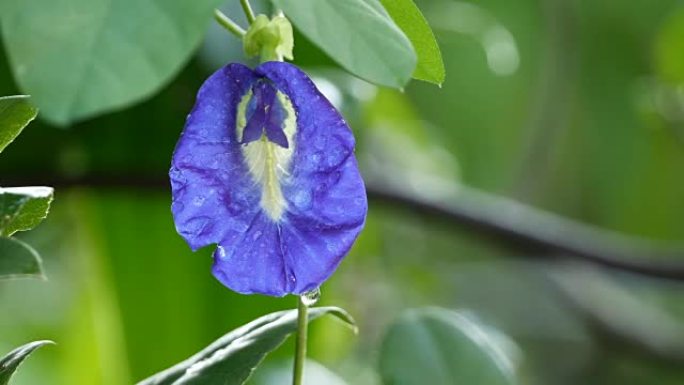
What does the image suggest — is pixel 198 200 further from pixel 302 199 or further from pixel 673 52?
pixel 673 52

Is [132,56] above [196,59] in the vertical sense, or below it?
above

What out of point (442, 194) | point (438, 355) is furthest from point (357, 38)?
point (442, 194)

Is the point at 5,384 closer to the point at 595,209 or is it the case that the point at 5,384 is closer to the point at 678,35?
the point at 678,35

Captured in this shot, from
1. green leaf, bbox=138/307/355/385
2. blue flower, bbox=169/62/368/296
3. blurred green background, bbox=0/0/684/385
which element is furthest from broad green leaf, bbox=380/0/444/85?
blurred green background, bbox=0/0/684/385

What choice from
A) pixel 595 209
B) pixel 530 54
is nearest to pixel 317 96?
pixel 530 54

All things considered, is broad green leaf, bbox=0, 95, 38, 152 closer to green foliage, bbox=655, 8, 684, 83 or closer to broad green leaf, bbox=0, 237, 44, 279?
broad green leaf, bbox=0, 237, 44, 279

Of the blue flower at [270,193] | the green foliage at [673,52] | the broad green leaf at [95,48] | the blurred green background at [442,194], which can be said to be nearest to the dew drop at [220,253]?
the blue flower at [270,193]

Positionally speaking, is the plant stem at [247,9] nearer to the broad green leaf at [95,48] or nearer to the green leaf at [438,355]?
the broad green leaf at [95,48]
